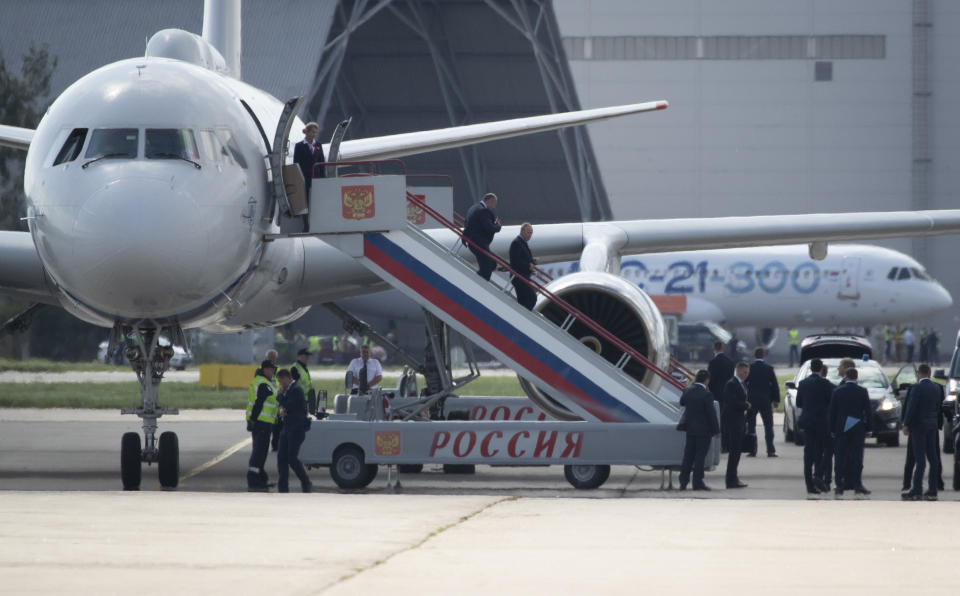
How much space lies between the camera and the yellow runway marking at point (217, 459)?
1697cm

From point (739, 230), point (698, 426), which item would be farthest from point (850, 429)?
point (739, 230)

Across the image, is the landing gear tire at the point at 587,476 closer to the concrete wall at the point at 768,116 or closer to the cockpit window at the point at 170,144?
the cockpit window at the point at 170,144

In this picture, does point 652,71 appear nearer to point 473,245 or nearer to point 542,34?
point 542,34

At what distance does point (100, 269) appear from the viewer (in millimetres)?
12516

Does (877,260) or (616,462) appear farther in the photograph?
(877,260)

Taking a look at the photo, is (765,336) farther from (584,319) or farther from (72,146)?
(72,146)

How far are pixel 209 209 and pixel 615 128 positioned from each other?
49719 millimetres

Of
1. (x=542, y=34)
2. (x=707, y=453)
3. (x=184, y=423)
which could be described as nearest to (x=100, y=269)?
(x=707, y=453)

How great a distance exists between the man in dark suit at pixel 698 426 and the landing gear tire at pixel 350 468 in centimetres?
345

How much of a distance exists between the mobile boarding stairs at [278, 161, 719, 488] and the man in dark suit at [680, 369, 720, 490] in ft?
0.50

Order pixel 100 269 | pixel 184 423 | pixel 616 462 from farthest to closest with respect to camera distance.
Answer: pixel 184 423 < pixel 616 462 < pixel 100 269

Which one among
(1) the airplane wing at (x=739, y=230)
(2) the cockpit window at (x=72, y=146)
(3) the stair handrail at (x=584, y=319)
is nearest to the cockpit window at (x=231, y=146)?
(2) the cockpit window at (x=72, y=146)

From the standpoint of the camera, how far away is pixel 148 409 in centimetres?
1434

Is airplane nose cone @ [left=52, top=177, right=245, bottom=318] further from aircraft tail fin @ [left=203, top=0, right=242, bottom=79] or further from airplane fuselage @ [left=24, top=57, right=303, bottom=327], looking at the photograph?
aircraft tail fin @ [left=203, top=0, right=242, bottom=79]
